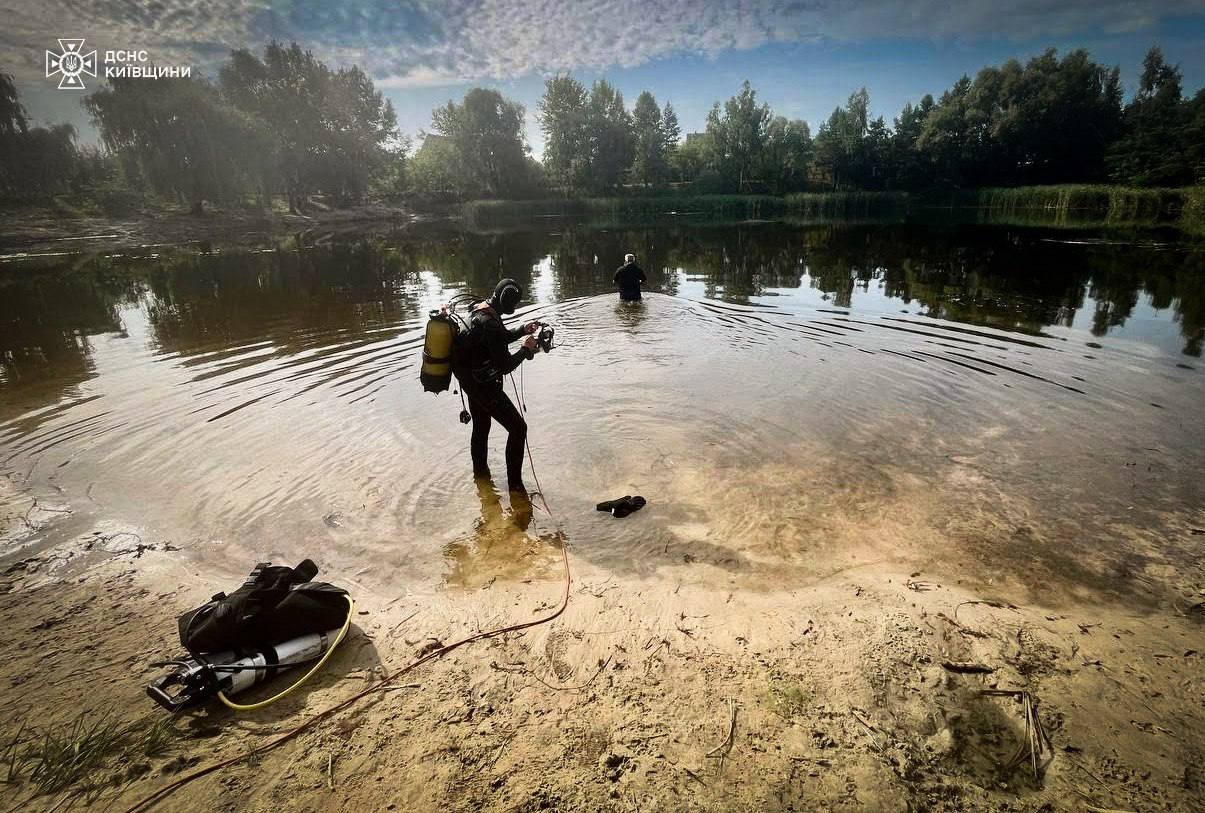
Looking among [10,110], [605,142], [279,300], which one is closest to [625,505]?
[279,300]

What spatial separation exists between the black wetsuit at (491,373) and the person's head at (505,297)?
0.61ft

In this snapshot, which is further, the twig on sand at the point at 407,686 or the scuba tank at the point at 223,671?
the twig on sand at the point at 407,686

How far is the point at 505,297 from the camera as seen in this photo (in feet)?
21.5

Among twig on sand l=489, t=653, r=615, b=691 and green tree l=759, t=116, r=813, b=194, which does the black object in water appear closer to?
twig on sand l=489, t=653, r=615, b=691

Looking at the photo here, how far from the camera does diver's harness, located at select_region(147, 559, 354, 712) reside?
143 inches

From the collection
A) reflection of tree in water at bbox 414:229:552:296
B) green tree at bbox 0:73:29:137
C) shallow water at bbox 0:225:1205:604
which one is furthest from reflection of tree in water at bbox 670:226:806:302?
green tree at bbox 0:73:29:137

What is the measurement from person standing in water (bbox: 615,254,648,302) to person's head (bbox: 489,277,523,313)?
40.6 ft

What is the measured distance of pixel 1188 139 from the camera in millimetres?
67750

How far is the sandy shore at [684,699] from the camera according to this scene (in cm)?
302

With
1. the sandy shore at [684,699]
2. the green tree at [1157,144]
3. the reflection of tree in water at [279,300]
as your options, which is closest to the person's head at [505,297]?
the sandy shore at [684,699]

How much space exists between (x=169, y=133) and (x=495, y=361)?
7519cm

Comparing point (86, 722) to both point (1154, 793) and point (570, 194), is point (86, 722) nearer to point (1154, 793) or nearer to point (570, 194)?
point (1154, 793)

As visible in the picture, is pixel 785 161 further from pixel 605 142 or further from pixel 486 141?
Answer: pixel 486 141

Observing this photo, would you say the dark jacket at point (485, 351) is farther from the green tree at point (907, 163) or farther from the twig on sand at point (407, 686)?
the green tree at point (907, 163)
